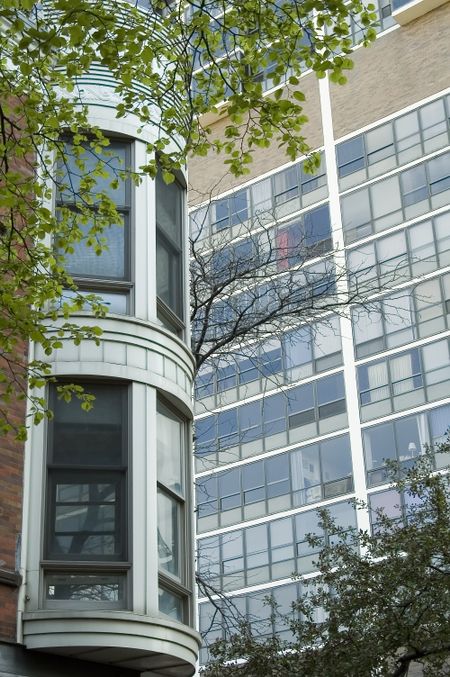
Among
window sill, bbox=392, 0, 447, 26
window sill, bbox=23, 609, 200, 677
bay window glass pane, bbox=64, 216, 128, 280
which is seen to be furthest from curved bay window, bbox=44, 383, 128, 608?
window sill, bbox=392, 0, 447, 26

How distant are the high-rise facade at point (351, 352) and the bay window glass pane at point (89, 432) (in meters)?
30.6

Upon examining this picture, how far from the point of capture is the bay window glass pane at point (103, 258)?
1348cm

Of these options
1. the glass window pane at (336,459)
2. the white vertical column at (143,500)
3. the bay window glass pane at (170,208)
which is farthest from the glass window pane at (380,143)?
the white vertical column at (143,500)

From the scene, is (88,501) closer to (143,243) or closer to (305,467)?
(143,243)

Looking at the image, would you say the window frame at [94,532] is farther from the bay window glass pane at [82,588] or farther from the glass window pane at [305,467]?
the glass window pane at [305,467]

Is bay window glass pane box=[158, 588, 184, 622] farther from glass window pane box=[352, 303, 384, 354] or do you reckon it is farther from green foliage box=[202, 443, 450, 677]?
glass window pane box=[352, 303, 384, 354]

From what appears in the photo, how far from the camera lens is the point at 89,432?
41.3 feet

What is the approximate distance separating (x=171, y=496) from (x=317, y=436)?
34.8 metres

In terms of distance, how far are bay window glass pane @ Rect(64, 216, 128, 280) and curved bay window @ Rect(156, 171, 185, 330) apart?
567mm

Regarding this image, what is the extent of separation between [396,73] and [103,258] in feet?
132

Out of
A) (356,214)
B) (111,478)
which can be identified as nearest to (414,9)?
(356,214)

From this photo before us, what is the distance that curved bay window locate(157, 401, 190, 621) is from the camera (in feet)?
41.9

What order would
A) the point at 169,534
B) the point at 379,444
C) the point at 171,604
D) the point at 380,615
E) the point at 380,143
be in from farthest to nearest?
the point at 380,143 → the point at 379,444 → the point at 380,615 → the point at 169,534 → the point at 171,604

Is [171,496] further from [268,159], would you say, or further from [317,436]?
[268,159]
